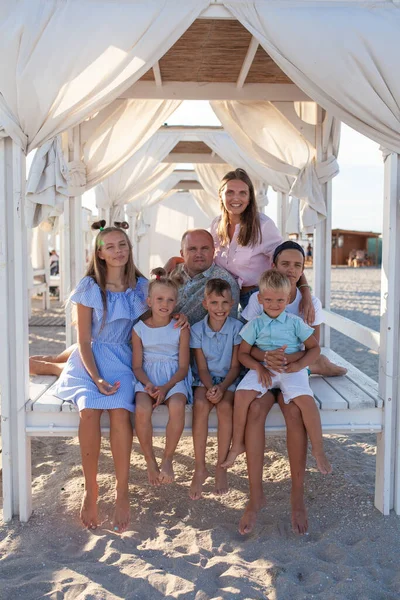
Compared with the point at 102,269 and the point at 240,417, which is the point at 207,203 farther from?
the point at 240,417

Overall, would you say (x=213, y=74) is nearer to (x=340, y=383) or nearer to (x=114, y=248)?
(x=114, y=248)

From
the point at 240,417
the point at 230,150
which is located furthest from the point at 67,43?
the point at 230,150

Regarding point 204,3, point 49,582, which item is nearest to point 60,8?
point 204,3

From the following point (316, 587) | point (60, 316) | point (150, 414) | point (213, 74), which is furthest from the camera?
point (60, 316)

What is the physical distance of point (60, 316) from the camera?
452 inches

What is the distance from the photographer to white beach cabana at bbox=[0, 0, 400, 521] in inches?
109

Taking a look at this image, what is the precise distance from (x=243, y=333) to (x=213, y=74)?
241cm

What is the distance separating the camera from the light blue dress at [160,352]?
10.2 ft

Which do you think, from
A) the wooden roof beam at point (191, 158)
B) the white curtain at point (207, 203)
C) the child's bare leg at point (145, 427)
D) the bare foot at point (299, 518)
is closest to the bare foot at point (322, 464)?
the bare foot at point (299, 518)

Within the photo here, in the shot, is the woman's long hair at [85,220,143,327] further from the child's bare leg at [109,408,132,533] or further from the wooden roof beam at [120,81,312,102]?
the wooden roof beam at [120,81,312,102]

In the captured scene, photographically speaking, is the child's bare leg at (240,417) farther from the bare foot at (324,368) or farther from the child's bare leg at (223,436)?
the bare foot at (324,368)

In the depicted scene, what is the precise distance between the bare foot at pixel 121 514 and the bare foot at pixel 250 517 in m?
0.57

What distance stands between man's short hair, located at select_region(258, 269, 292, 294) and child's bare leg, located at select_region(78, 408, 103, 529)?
1.07m

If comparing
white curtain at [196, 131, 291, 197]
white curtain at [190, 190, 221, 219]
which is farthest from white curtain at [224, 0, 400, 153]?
white curtain at [190, 190, 221, 219]
